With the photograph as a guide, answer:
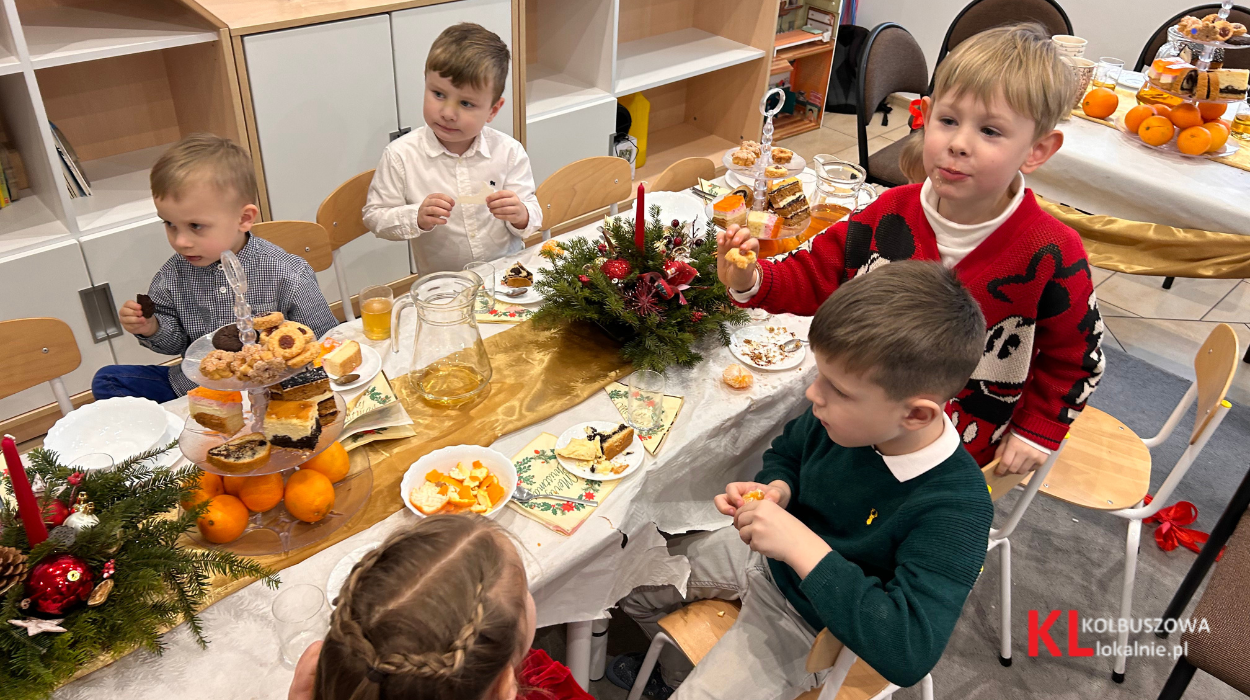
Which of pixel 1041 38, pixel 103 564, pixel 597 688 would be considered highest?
pixel 1041 38

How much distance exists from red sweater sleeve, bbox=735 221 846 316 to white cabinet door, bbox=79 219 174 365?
6.22 ft

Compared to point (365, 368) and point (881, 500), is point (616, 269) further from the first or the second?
point (881, 500)

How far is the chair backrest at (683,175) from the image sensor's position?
8.39ft

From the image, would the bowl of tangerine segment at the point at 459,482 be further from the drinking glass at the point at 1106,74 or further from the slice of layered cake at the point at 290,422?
the drinking glass at the point at 1106,74

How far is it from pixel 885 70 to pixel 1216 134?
116 centimetres

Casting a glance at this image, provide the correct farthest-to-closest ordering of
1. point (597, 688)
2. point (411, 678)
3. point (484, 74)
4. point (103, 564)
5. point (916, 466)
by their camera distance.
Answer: point (484, 74) → point (597, 688) → point (916, 466) → point (103, 564) → point (411, 678)

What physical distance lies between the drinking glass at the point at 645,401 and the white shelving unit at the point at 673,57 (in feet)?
7.55

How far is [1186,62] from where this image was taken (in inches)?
111

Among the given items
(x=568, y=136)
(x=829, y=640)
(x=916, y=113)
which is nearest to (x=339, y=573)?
(x=829, y=640)

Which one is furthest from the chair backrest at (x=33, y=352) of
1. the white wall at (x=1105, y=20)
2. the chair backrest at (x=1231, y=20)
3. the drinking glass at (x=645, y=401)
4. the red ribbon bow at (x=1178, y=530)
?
the white wall at (x=1105, y=20)

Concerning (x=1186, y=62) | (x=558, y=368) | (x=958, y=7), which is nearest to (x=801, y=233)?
(x=558, y=368)

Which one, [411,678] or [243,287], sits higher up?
[243,287]

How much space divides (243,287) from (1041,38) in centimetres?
138

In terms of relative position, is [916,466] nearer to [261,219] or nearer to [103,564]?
[103,564]
